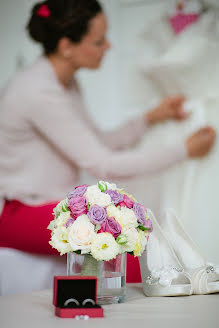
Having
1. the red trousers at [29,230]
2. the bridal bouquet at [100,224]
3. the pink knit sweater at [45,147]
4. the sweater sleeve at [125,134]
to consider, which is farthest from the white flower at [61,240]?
the sweater sleeve at [125,134]

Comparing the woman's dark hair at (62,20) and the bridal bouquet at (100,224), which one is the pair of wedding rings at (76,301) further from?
the woman's dark hair at (62,20)

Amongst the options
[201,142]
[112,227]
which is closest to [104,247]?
[112,227]

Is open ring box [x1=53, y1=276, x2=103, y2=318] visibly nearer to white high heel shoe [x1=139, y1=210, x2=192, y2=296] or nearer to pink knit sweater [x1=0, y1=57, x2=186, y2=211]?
white high heel shoe [x1=139, y1=210, x2=192, y2=296]

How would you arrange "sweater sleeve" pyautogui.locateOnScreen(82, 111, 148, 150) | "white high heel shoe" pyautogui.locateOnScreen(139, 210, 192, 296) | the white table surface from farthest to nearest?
"sweater sleeve" pyautogui.locateOnScreen(82, 111, 148, 150)
"white high heel shoe" pyautogui.locateOnScreen(139, 210, 192, 296)
the white table surface

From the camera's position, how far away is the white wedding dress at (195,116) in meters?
2.20

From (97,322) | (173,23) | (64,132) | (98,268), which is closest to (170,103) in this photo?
(173,23)

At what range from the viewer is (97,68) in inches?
92.7

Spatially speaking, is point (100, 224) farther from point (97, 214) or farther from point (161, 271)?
point (161, 271)

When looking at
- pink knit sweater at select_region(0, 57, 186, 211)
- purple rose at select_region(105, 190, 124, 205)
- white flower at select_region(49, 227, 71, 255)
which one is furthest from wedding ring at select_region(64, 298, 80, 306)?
pink knit sweater at select_region(0, 57, 186, 211)

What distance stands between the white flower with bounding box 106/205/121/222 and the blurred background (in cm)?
125

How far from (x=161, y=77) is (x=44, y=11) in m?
0.62

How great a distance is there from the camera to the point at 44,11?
2096 mm

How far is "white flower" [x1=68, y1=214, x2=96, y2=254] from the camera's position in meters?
0.94

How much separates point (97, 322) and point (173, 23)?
1772 millimetres
